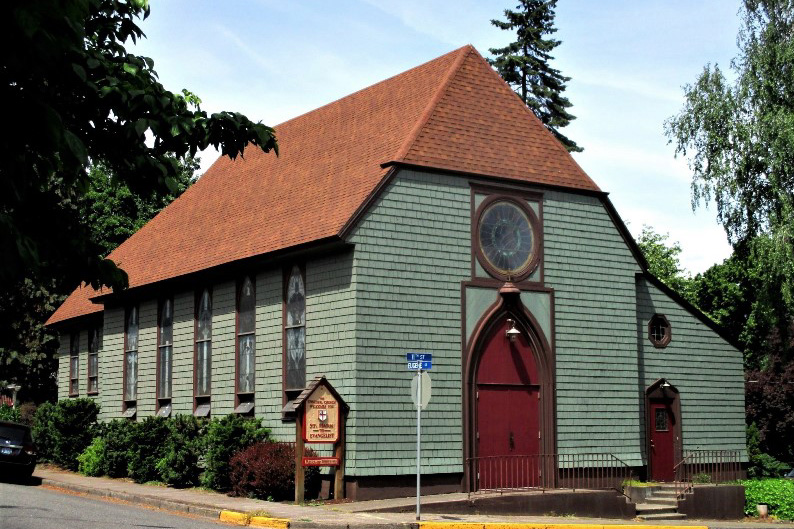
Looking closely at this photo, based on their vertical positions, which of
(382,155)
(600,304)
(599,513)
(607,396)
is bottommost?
(599,513)

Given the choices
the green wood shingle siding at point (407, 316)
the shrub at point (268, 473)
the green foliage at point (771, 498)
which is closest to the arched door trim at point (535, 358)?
the green wood shingle siding at point (407, 316)

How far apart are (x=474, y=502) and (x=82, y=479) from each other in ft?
40.1

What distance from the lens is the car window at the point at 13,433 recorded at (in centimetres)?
2691

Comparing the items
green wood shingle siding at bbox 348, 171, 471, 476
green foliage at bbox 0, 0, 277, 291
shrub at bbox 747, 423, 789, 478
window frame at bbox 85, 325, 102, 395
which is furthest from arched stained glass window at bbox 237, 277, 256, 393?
shrub at bbox 747, 423, 789, 478

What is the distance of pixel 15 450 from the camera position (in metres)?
27.0

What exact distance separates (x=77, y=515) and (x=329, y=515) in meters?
4.37

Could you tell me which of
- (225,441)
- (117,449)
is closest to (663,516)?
(225,441)

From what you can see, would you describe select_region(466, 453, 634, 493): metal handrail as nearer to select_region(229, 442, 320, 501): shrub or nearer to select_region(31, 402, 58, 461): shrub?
select_region(229, 442, 320, 501): shrub

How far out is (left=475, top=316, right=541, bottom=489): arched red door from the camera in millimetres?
24641

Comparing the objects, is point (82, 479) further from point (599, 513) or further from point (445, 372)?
point (599, 513)

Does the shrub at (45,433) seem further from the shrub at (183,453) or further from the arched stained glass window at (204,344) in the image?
the shrub at (183,453)

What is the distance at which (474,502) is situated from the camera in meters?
22.1

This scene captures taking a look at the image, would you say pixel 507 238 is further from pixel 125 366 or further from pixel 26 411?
pixel 26 411

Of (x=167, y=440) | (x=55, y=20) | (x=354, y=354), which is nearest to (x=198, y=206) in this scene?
(x=167, y=440)
